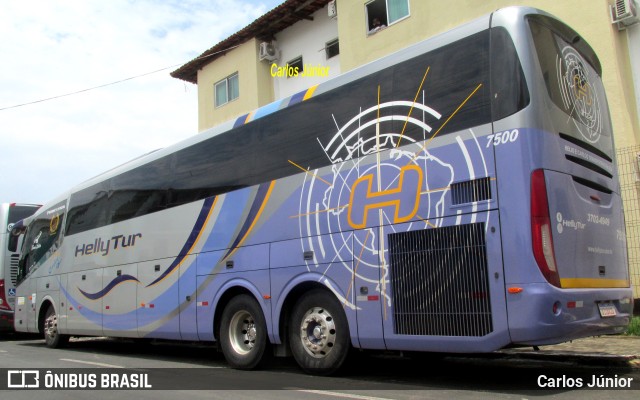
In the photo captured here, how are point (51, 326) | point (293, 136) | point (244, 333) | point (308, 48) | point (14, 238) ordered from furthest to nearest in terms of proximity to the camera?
1. point (308, 48)
2. point (14, 238)
3. point (51, 326)
4. point (244, 333)
5. point (293, 136)

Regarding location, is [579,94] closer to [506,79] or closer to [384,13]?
[506,79]

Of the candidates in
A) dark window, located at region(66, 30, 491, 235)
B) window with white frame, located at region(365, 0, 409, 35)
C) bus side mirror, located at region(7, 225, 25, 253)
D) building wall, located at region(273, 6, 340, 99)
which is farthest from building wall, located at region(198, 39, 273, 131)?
dark window, located at region(66, 30, 491, 235)

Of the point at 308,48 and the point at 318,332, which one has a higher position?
the point at 308,48

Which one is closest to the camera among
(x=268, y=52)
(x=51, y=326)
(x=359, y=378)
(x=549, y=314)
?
(x=549, y=314)

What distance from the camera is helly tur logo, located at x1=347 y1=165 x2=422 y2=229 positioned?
20.9 feet

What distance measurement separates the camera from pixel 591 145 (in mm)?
6539

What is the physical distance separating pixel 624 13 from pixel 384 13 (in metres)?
7.04

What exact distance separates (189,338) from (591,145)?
6.62 metres

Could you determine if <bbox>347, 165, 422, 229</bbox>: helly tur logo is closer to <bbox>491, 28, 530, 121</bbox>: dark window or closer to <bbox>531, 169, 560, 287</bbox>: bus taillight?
<bbox>491, 28, 530, 121</bbox>: dark window

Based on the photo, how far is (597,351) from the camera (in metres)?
8.29

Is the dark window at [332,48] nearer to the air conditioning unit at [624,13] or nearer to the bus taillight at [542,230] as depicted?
the air conditioning unit at [624,13]

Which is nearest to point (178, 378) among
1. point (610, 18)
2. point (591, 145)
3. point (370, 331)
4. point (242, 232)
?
point (242, 232)

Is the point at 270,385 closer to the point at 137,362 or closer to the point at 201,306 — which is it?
the point at 201,306

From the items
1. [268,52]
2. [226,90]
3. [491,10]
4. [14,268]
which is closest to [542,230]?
[491,10]
